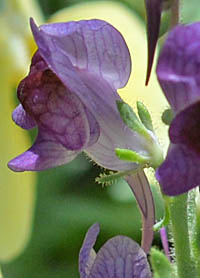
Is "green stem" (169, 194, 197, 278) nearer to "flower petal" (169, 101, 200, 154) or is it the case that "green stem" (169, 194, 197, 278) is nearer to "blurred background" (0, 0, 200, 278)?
"flower petal" (169, 101, 200, 154)

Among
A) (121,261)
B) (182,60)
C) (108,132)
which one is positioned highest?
(182,60)

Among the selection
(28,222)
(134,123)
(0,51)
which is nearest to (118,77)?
(134,123)

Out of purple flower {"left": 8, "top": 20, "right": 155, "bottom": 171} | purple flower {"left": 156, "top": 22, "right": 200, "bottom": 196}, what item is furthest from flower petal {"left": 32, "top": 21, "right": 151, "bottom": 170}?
purple flower {"left": 156, "top": 22, "right": 200, "bottom": 196}

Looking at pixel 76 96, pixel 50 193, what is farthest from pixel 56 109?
pixel 50 193

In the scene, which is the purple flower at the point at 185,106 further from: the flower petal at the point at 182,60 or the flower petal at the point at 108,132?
the flower petal at the point at 108,132

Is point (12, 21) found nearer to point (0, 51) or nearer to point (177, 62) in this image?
point (0, 51)

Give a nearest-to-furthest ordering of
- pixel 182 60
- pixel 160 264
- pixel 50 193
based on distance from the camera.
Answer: pixel 182 60, pixel 160 264, pixel 50 193

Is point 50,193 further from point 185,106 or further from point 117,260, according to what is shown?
point 185,106
